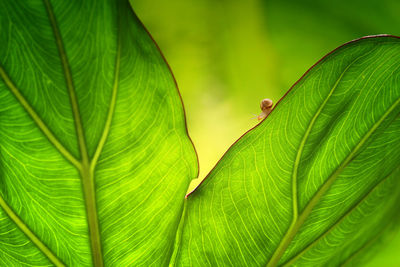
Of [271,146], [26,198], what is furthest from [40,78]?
[271,146]

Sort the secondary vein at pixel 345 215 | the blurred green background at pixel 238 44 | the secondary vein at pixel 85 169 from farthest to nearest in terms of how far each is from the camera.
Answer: the blurred green background at pixel 238 44 < the secondary vein at pixel 345 215 < the secondary vein at pixel 85 169

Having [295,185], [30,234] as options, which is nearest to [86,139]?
[30,234]

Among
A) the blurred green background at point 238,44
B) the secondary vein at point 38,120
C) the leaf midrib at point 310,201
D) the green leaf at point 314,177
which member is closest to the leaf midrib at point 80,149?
the secondary vein at point 38,120

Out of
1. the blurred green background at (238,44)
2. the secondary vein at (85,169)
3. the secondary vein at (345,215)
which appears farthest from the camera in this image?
the blurred green background at (238,44)

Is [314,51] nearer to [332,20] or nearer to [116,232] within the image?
[332,20]

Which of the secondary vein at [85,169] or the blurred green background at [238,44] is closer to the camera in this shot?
the secondary vein at [85,169]

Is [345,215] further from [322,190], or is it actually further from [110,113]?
[110,113]

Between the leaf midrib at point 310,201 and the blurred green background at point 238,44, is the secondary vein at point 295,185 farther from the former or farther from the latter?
the blurred green background at point 238,44


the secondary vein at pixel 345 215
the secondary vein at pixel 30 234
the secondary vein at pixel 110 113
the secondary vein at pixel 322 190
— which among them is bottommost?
the secondary vein at pixel 345 215
